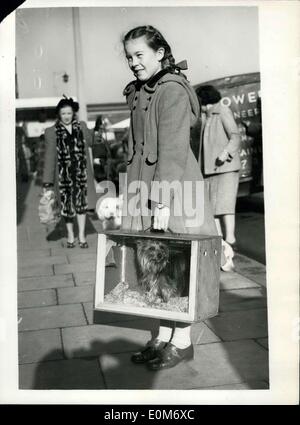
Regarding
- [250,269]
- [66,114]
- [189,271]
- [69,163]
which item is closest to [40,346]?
[189,271]

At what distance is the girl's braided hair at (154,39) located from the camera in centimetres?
291

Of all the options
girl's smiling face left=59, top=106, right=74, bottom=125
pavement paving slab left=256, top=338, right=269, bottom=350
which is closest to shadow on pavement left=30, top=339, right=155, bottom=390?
pavement paving slab left=256, top=338, right=269, bottom=350

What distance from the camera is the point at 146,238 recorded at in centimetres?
291

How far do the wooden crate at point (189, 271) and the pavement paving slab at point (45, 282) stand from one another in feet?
6.08

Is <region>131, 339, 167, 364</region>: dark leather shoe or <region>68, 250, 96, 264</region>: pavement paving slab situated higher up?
<region>68, 250, 96, 264</region>: pavement paving slab

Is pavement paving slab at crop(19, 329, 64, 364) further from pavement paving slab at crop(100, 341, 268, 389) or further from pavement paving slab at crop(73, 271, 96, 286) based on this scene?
pavement paving slab at crop(73, 271, 96, 286)

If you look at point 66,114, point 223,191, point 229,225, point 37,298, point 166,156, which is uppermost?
point 66,114

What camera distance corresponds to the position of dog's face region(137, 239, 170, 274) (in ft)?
10.1

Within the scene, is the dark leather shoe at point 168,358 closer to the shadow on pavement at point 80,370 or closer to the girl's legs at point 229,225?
the shadow on pavement at point 80,370

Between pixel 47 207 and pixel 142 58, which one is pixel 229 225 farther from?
pixel 142 58

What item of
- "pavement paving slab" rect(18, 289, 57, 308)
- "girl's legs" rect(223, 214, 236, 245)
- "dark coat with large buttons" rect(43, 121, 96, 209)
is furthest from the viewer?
"dark coat with large buttons" rect(43, 121, 96, 209)

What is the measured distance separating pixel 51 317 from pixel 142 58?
7.10 ft

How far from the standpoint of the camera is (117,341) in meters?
3.62

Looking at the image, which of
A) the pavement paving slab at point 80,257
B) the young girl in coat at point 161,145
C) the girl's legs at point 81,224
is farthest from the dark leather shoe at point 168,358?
the girl's legs at point 81,224
